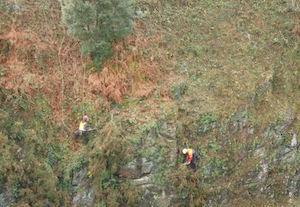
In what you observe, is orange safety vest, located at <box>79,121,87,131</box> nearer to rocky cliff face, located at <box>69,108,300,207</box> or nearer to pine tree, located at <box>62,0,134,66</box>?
rocky cliff face, located at <box>69,108,300,207</box>

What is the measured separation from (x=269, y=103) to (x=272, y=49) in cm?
333

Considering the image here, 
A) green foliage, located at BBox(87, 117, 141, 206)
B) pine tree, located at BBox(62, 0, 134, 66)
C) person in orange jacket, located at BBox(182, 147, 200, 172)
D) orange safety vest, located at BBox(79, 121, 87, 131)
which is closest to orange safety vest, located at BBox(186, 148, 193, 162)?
person in orange jacket, located at BBox(182, 147, 200, 172)

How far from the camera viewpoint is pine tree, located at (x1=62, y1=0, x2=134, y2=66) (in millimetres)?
10844

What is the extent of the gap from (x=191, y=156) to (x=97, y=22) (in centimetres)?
687

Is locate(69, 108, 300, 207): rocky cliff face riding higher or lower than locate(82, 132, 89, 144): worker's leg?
lower

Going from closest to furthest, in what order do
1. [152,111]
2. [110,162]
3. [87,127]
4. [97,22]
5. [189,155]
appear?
[110,162]
[97,22]
[87,127]
[189,155]
[152,111]

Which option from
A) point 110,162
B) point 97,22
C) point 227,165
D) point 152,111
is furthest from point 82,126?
point 227,165

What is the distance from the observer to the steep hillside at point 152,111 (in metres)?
11.0

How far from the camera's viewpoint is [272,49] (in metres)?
15.2

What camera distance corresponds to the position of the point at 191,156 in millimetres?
11797

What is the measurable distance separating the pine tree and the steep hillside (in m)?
0.72

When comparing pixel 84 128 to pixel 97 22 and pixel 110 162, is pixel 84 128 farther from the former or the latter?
pixel 97 22

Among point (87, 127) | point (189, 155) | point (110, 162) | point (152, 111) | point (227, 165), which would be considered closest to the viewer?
point (110, 162)

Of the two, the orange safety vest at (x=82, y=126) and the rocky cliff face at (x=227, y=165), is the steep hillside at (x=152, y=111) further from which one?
the orange safety vest at (x=82, y=126)
